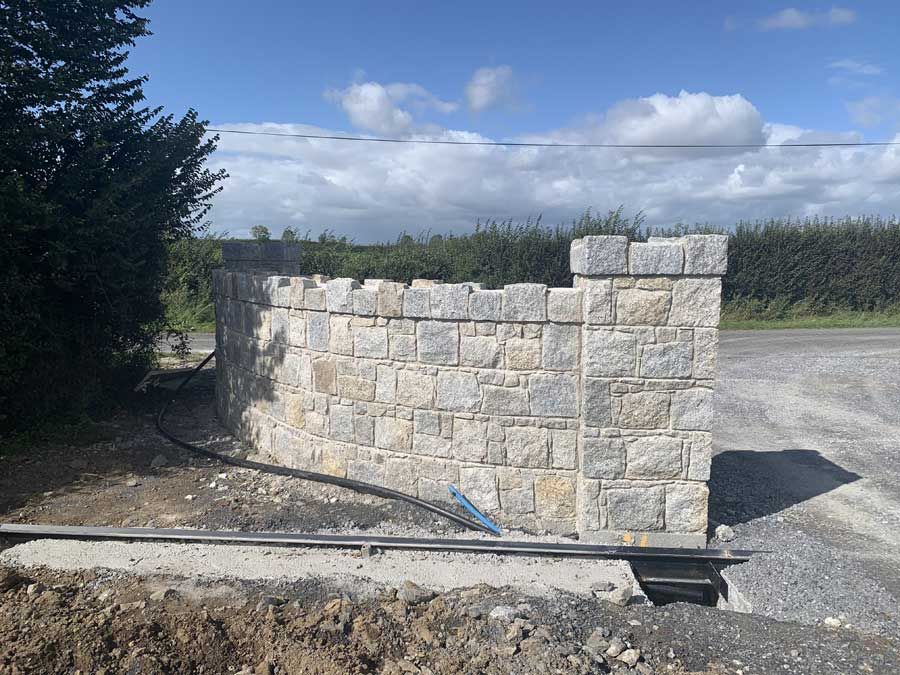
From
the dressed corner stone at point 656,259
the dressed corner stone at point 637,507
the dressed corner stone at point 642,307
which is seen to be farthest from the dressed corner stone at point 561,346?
the dressed corner stone at point 637,507

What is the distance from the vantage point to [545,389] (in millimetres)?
5574

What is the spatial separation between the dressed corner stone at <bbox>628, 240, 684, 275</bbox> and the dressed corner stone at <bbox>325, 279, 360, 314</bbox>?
2733mm

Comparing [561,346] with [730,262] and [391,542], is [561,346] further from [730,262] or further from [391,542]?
[730,262]

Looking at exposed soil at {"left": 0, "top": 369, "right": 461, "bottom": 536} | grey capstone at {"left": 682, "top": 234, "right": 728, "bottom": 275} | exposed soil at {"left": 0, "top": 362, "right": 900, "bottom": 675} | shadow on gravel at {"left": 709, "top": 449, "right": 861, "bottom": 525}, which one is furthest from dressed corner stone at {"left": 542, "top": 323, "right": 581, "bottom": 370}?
shadow on gravel at {"left": 709, "top": 449, "right": 861, "bottom": 525}

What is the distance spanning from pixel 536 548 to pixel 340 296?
3.08 m

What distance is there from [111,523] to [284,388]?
7.37 feet

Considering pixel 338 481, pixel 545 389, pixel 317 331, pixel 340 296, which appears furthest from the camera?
pixel 317 331

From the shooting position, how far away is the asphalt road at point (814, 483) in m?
4.70

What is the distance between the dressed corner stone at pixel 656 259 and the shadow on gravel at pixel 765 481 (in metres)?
2.56

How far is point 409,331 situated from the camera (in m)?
6.04

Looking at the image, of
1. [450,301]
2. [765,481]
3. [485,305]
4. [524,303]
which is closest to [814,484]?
[765,481]

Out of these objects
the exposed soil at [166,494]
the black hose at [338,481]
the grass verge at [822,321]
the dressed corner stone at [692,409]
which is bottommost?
the exposed soil at [166,494]

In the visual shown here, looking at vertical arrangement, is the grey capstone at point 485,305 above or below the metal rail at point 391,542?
above

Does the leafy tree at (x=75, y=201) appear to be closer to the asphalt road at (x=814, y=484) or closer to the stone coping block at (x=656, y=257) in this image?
the stone coping block at (x=656, y=257)
